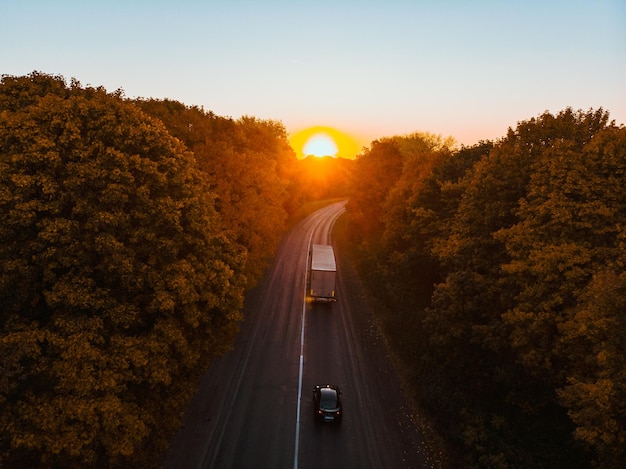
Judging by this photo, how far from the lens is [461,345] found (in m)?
23.9

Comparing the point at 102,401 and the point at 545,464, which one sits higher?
the point at 102,401

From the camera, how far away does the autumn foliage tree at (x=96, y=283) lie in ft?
46.8

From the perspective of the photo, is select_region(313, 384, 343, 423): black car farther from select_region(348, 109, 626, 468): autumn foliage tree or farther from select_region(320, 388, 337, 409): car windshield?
select_region(348, 109, 626, 468): autumn foliage tree

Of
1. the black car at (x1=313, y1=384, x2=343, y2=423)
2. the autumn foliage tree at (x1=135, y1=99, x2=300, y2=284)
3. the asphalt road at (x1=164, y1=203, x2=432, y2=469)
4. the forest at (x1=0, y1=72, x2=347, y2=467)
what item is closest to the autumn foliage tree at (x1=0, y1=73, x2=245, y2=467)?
the forest at (x1=0, y1=72, x2=347, y2=467)

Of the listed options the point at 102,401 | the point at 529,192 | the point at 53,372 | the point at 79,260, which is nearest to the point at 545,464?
the point at 529,192

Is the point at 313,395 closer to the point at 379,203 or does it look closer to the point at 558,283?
the point at 558,283

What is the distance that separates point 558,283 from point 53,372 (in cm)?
2250

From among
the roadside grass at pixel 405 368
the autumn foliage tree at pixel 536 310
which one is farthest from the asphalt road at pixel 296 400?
the autumn foliage tree at pixel 536 310

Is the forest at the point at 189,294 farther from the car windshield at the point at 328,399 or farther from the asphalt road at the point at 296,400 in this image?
the car windshield at the point at 328,399

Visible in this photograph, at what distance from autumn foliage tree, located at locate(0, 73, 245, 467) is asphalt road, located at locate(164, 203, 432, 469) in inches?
137

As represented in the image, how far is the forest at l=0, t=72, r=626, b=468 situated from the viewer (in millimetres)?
14656

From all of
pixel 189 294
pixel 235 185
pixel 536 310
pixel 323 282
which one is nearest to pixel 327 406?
pixel 189 294

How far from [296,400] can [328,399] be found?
2603 millimetres

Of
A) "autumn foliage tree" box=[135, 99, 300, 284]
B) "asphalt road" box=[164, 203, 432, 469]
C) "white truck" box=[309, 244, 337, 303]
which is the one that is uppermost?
"autumn foliage tree" box=[135, 99, 300, 284]
